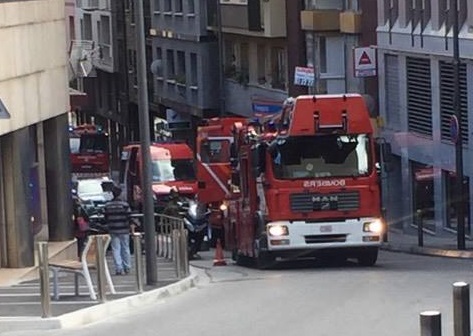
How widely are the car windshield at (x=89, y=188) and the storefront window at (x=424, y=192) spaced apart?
970 cm

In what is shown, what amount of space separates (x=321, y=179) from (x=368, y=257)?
2.39m

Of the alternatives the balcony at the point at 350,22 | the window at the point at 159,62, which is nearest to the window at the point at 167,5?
the window at the point at 159,62

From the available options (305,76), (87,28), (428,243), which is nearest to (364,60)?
(305,76)

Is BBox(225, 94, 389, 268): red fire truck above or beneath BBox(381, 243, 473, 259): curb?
above

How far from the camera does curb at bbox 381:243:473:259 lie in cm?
3347

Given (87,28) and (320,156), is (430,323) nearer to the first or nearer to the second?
(320,156)

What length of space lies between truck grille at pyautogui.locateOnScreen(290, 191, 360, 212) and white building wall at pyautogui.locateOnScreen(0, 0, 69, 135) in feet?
16.0

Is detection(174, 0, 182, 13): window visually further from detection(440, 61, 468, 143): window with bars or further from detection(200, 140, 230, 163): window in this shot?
detection(440, 61, 468, 143): window with bars

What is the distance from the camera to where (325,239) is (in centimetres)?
2692

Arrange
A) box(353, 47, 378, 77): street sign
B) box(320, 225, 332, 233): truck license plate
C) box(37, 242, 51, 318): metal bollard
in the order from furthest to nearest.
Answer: box(353, 47, 378, 77): street sign → box(320, 225, 332, 233): truck license plate → box(37, 242, 51, 318): metal bollard

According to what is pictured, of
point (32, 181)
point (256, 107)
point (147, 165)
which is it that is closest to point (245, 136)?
point (32, 181)

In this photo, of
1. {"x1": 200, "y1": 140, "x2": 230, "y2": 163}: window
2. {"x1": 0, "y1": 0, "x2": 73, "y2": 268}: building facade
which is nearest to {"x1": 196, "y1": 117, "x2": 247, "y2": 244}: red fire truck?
{"x1": 200, "y1": 140, "x2": 230, "y2": 163}: window

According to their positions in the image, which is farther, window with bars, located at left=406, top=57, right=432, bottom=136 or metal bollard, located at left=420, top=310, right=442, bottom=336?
window with bars, located at left=406, top=57, right=432, bottom=136

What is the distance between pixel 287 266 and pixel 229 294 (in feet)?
24.8
